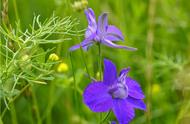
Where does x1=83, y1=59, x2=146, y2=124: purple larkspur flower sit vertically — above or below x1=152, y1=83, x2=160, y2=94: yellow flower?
above

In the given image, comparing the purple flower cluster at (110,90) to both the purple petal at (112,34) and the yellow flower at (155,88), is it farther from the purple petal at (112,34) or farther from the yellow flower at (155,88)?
the yellow flower at (155,88)

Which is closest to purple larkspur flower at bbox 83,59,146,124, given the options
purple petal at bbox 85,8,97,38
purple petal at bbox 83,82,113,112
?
purple petal at bbox 83,82,113,112

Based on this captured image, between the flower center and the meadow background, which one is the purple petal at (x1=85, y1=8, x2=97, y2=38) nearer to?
the flower center

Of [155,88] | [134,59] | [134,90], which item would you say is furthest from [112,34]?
[134,59]

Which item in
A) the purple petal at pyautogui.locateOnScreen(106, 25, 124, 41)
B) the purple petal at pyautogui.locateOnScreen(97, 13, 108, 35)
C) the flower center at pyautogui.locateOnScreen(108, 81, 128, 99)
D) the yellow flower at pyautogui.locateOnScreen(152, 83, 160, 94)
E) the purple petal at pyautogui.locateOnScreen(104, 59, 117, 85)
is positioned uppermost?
the purple petal at pyautogui.locateOnScreen(97, 13, 108, 35)

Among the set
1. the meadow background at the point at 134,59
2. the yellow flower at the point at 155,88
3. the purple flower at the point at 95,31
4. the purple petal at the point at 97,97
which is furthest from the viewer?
the yellow flower at the point at 155,88

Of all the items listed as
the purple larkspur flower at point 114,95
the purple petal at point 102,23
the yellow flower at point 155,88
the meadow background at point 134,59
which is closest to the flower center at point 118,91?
the purple larkspur flower at point 114,95

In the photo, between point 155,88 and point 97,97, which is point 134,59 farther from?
point 97,97
